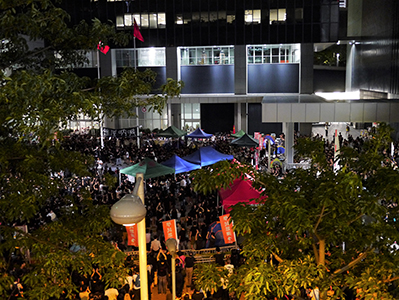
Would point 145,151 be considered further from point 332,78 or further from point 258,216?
point 332,78

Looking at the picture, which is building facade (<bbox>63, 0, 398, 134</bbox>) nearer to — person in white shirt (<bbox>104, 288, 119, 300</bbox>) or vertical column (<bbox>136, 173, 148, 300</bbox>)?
person in white shirt (<bbox>104, 288, 119, 300</bbox>)

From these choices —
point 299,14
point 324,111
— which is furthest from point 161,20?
point 324,111

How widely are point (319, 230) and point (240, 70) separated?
37925mm

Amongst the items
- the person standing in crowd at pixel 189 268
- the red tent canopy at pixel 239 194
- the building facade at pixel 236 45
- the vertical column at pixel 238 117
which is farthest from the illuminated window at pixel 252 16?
the person standing in crowd at pixel 189 268

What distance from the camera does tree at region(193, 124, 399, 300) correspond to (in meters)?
5.02

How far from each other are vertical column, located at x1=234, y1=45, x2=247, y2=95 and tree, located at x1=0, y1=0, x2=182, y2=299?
35121mm

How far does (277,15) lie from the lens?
3975 cm

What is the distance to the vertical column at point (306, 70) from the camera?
40.9 meters

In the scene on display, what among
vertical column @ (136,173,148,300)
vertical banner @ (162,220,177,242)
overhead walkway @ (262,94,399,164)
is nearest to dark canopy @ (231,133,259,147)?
overhead walkway @ (262,94,399,164)

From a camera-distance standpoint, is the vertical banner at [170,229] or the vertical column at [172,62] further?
the vertical column at [172,62]

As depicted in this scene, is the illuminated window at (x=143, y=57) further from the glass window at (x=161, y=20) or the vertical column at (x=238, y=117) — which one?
the vertical column at (x=238, y=117)

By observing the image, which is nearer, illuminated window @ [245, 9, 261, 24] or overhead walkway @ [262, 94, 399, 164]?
overhead walkway @ [262, 94, 399, 164]

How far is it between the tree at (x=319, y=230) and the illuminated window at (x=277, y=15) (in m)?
35.8

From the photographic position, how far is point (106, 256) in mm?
6199
